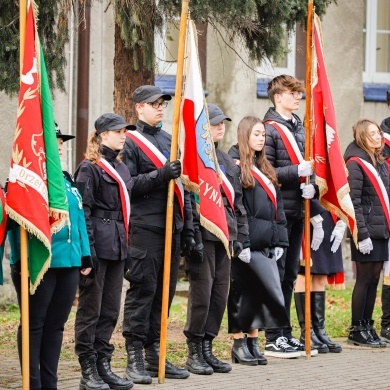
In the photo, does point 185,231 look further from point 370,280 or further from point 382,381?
point 370,280

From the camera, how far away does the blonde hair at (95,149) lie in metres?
9.14

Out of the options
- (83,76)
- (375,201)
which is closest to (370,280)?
(375,201)

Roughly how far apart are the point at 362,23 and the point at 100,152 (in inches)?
431

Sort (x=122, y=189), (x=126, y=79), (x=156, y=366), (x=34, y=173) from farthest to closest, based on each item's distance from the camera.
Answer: (x=126, y=79)
(x=156, y=366)
(x=122, y=189)
(x=34, y=173)

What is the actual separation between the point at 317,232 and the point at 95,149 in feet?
10.3

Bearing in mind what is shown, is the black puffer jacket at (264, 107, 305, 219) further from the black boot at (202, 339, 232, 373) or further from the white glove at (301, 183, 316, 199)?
the black boot at (202, 339, 232, 373)

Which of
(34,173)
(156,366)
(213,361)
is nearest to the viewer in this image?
(34,173)

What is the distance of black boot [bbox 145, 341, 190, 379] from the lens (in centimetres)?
984

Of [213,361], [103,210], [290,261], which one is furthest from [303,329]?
[103,210]

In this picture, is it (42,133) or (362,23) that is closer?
(42,133)

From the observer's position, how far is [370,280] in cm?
1223

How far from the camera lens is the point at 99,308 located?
29.8 feet

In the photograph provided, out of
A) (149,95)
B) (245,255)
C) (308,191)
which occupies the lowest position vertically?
(245,255)

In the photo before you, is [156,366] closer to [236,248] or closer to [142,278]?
[142,278]
